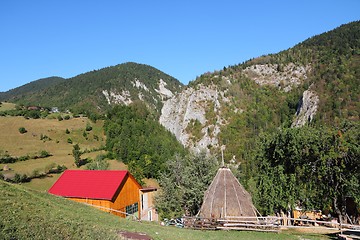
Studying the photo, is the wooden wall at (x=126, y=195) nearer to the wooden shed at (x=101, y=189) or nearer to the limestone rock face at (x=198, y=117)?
the wooden shed at (x=101, y=189)

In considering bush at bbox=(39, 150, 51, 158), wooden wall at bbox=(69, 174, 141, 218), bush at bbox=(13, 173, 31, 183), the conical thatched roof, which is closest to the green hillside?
bush at bbox=(39, 150, 51, 158)

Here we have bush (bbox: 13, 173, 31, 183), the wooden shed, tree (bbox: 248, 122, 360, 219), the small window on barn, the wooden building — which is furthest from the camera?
bush (bbox: 13, 173, 31, 183)

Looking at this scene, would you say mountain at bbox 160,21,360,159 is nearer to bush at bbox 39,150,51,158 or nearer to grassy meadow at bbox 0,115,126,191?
grassy meadow at bbox 0,115,126,191

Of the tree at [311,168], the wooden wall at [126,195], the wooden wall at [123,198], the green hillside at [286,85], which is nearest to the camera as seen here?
the tree at [311,168]

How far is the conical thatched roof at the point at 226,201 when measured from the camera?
28.7 meters

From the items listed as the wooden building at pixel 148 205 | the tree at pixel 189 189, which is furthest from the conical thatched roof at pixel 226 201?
the wooden building at pixel 148 205

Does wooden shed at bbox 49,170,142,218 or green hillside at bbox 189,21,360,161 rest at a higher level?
green hillside at bbox 189,21,360,161

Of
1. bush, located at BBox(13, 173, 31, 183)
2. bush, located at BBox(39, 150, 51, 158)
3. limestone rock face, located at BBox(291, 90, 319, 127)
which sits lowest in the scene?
bush, located at BBox(13, 173, 31, 183)

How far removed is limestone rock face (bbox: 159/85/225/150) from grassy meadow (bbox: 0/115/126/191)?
32.1 metres

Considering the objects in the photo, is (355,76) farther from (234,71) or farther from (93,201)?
(93,201)

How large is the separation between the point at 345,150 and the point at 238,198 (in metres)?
11.0

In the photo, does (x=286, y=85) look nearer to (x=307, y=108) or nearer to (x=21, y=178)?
(x=307, y=108)

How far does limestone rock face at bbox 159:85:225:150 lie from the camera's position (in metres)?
111

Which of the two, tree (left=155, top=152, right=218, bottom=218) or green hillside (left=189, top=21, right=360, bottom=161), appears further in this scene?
green hillside (left=189, top=21, right=360, bottom=161)
